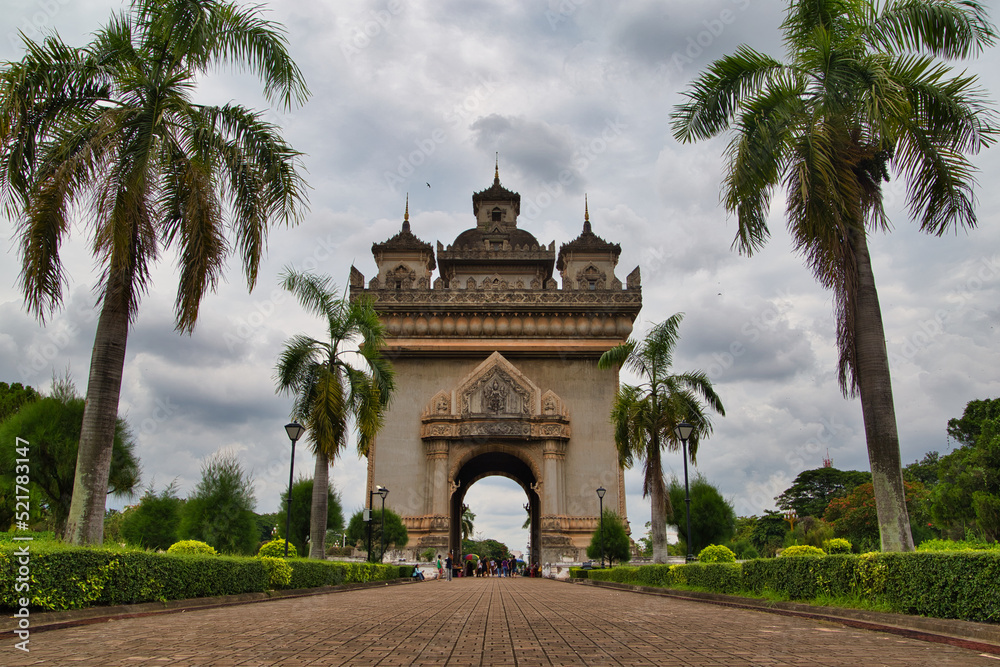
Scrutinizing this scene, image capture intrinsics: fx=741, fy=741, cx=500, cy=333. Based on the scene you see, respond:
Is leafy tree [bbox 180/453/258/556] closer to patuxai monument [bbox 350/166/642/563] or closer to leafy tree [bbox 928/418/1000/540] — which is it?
patuxai monument [bbox 350/166/642/563]

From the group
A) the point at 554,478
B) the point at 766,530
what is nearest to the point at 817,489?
the point at 766,530

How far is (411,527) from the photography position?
32656 millimetres

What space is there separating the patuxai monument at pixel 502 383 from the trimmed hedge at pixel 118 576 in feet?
68.0

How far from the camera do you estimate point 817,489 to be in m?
68.5

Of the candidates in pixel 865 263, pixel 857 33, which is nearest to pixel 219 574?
pixel 865 263

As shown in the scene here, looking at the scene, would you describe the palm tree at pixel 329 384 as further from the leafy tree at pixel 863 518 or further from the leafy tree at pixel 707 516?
the leafy tree at pixel 863 518

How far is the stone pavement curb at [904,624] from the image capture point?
19.9 ft

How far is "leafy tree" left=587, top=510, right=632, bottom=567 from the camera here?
29094mm

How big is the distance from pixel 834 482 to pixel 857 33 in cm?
6471

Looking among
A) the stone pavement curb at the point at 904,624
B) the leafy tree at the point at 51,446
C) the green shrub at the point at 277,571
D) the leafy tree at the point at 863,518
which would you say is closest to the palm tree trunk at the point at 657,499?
the stone pavement curb at the point at 904,624

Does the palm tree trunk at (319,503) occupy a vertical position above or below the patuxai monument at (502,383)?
below

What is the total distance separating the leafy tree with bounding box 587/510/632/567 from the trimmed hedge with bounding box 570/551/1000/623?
53.8ft

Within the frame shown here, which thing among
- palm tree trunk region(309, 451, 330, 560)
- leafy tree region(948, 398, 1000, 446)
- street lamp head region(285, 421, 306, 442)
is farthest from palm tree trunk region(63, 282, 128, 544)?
leafy tree region(948, 398, 1000, 446)

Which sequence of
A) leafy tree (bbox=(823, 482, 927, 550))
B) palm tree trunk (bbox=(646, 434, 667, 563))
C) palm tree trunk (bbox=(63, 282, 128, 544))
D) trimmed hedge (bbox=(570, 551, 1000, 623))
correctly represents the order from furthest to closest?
leafy tree (bbox=(823, 482, 927, 550))
palm tree trunk (bbox=(646, 434, 667, 563))
palm tree trunk (bbox=(63, 282, 128, 544))
trimmed hedge (bbox=(570, 551, 1000, 623))
